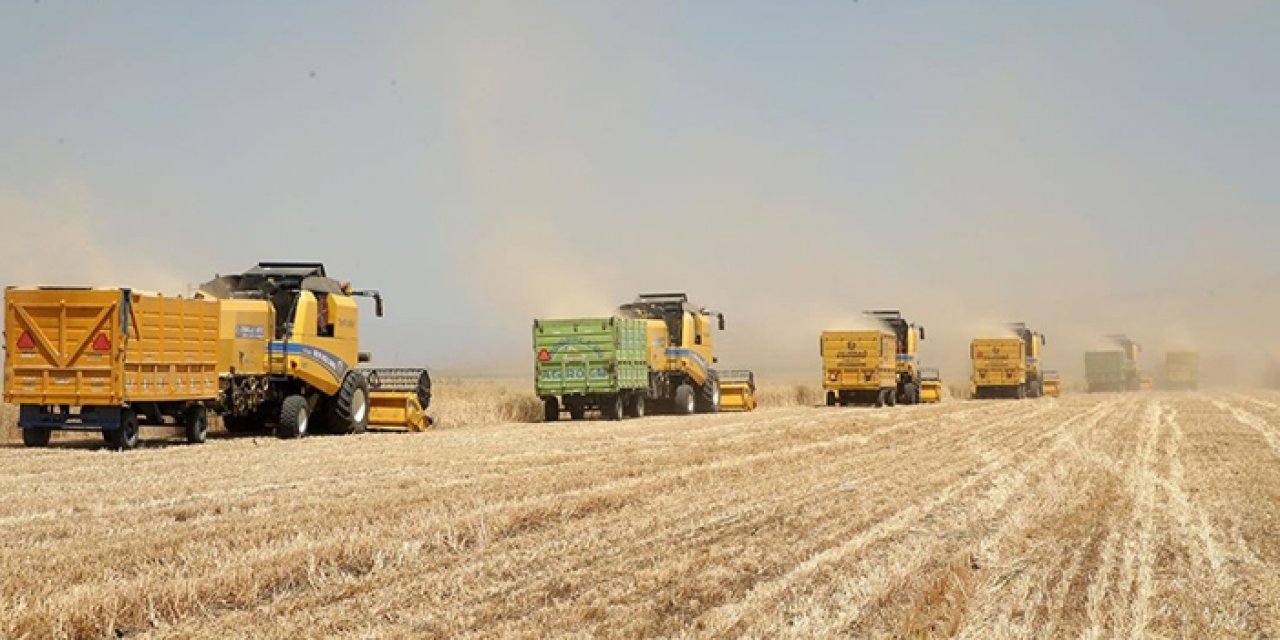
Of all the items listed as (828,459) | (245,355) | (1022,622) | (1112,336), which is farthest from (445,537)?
(1112,336)

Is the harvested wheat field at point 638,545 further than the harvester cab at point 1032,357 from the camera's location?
No

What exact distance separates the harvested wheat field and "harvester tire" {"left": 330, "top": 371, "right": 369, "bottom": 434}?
289 inches

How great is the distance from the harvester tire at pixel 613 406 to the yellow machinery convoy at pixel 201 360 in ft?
22.0

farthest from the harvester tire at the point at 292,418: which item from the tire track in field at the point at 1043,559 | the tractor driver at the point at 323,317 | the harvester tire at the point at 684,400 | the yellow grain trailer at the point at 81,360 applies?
the harvester tire at the point at 684,400

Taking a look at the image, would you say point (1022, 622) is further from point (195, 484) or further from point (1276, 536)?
point (195, 484)

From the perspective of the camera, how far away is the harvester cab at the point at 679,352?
125 ft

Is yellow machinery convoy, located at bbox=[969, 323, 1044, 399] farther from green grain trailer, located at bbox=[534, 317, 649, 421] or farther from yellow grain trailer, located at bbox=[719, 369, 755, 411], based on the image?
green grain trailer, located at bbox=[534, 317, 649, 421]

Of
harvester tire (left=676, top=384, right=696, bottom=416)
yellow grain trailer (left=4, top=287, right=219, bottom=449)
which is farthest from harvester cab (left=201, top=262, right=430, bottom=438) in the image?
harvester tire (left=676, top=384, right=696, bottom=416)

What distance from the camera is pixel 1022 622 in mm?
7332

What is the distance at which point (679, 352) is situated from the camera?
39.2 m

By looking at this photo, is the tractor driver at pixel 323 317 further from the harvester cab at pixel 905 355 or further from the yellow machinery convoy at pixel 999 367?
the yellow machinery convoy at pixel 999 367

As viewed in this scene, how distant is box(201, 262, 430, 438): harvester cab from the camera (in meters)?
24.3

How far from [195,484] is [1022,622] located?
389 inches

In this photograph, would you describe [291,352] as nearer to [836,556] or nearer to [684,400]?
[684,400]
